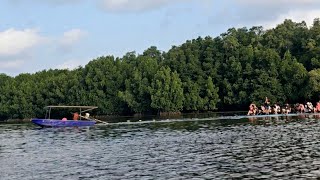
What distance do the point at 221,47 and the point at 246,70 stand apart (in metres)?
15.8

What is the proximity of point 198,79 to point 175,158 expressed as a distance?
111804 millimetres

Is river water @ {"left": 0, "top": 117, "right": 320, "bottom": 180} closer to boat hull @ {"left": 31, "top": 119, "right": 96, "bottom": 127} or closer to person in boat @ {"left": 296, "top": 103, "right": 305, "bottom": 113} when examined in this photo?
boat hull @ {"left": 31, "top": 119, "right": 96, "bottom": 127}

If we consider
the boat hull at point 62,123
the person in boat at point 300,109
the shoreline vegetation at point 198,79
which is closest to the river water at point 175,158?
the boat hull at point 62,123

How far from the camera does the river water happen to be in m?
31.5

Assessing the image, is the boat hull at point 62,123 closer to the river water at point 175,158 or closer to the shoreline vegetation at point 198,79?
the river water at point 175,158

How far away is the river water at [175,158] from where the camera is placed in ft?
103

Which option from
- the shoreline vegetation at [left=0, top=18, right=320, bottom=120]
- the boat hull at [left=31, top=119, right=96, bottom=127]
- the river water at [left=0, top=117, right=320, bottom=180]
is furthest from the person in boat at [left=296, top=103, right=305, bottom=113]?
the boat hull at [left=31, top=119, right=96, bottom=127]

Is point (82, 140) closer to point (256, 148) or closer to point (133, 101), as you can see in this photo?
point (256, 148)

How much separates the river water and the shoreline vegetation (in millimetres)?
78708

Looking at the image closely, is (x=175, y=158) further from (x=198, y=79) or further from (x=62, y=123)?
(x=198, y=79)

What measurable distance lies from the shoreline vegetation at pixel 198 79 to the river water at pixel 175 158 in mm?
78708

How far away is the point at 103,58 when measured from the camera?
561 feet

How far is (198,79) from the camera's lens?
149250mm

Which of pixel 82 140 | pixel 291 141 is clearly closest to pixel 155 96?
pixel 82 140
